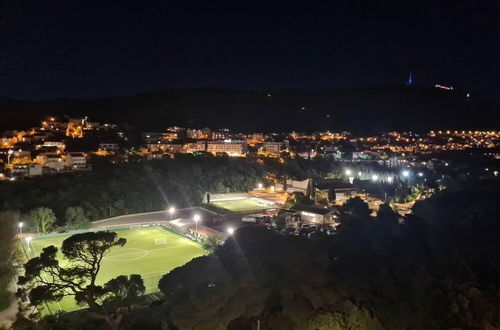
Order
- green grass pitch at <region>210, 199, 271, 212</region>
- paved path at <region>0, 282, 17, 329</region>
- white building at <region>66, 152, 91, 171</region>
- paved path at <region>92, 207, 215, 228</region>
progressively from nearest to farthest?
paved path at <region>0, 282, 17, 329</region>
paved path at <region>92, 207, 215, 228</region>
green grass pitch at <region>210, 199, 271, 212</region>
white building at <region>66, 152, 91, 171</region>

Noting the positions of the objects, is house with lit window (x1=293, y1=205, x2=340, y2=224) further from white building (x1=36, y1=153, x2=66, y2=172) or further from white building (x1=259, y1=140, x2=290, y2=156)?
white building (x1=259, y1=140, x2=290, y2=156)

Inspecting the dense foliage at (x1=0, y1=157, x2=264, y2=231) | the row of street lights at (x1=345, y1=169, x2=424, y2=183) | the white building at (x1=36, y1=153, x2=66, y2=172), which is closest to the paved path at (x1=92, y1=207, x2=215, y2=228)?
the dense foliage at (x1=0, y1=157, x2=264, y2=231)

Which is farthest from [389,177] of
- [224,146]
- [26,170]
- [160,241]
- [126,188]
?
[26,170]

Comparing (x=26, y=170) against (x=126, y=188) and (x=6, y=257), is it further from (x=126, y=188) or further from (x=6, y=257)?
(x=6, y=257)

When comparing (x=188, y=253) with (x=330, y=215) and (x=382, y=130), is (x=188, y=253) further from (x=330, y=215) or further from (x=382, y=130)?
(x=382, y=130)

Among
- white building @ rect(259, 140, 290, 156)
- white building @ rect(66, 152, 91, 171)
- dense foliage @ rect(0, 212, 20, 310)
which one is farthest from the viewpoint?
white building @ rect(259, 140, 290, 156)

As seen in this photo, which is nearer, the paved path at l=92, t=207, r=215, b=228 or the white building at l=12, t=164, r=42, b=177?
the paved path at l=92, t=207, r=215, b=228

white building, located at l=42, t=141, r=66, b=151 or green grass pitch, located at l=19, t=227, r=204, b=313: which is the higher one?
white building, located at l=42, t=141, r=66, b=151
